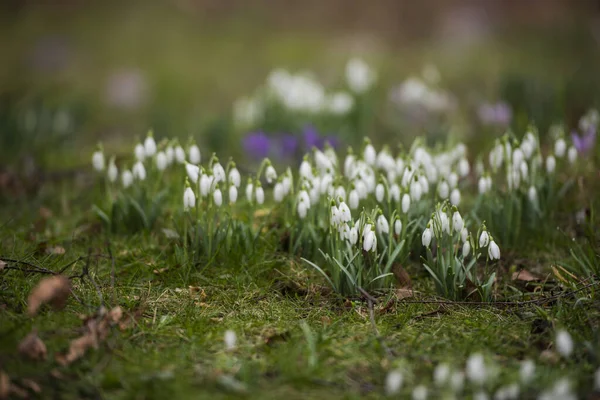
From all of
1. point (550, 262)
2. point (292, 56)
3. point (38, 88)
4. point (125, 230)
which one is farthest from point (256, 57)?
point (550, 262)

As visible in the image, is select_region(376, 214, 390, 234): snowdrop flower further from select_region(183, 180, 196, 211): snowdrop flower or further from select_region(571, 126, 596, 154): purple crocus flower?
select_region(571, 126, 596, 154): purple crocus flower

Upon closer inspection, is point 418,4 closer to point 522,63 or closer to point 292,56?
point 292,56

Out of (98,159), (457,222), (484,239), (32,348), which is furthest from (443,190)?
(32,348)

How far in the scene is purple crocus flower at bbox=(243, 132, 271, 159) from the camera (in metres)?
5.19

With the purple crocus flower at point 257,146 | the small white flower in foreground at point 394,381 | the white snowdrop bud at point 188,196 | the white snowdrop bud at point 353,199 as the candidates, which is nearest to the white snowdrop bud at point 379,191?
the white snowdrop bud at point 353,199

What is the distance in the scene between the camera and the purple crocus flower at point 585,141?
378 centimetres

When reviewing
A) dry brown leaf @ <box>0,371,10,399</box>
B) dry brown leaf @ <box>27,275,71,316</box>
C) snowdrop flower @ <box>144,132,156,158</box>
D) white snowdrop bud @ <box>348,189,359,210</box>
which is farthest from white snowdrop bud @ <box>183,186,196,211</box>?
dry brown leaf @ <box>0,371,10,399</box>

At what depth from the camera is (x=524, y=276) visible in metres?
3.12

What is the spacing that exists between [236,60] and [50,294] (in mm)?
7986

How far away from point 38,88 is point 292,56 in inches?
154

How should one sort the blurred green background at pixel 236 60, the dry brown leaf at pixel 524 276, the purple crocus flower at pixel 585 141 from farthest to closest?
the blurred green background at pixel 236 60 < the purple crocus flower at pixel 585 141 < the dry brown leaf at pixel 524 276

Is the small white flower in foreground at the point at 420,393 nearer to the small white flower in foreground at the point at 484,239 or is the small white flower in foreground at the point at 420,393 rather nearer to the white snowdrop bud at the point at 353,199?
the small white flower in foreground at the point at 484,239

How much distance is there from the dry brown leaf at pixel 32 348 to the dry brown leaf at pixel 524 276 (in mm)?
2243

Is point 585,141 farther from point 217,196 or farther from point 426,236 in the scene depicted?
point 217,196
